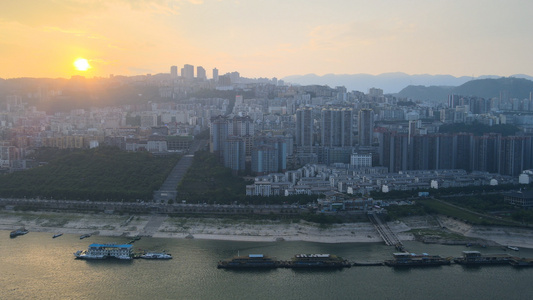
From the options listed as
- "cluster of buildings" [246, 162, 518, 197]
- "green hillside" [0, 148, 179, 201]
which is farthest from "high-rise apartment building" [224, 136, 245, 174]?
"green hillside" [0, 148, 179, 201]

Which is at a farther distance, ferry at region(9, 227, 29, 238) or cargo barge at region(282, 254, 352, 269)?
ferry at region(9, 227, 29, 238)

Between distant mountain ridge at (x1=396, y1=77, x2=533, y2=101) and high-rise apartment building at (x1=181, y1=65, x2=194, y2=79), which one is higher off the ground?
high-rise apartment building at (x1=181, y1=65, x2=194, y2=79)

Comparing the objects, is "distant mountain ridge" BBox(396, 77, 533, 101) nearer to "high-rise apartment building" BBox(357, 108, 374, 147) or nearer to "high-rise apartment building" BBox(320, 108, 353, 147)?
"high-rise apartment building" BBox(357, 108, 374, 147)

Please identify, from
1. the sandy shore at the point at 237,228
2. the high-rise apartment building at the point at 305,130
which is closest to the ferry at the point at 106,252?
the sandy shore at the point at 237,228

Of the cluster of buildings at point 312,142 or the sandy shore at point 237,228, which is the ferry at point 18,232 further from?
the cluster of buildings at point 312,142

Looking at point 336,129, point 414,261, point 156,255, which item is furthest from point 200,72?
point 414,261
